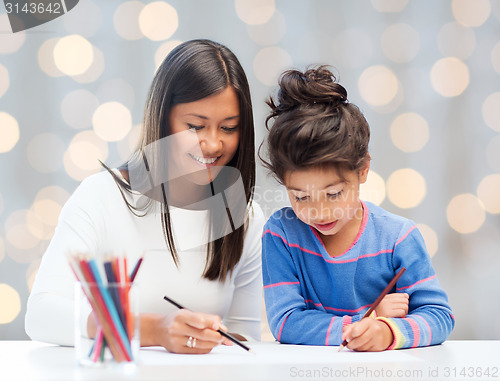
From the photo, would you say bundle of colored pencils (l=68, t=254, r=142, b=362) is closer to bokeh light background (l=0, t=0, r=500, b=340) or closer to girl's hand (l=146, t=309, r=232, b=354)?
girl's hand (l=146, t=309, r=232, b=354)

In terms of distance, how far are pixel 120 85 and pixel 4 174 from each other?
38 centimetres

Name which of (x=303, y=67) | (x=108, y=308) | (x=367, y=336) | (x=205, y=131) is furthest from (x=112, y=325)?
(x=303, y=67)

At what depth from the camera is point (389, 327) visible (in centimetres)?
85

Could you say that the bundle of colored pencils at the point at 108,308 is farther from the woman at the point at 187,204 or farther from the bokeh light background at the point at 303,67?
the bokeh light background at the point at 303,67

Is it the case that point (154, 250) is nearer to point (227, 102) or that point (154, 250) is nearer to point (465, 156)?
point (227, 102)

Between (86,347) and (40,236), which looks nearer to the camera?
(86,347)

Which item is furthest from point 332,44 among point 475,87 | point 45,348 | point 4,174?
point 45,348

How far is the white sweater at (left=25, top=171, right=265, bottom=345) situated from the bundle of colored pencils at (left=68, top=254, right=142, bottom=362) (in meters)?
0.30

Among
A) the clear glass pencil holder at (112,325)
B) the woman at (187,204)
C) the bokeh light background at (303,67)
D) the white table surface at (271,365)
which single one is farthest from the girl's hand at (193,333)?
the bokeh light background at (303,67)

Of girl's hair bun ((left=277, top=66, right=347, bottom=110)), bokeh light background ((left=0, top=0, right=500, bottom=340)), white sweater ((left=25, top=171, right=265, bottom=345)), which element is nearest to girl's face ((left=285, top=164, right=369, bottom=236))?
girl's hair bun ((left=277, top=66, right=347, bottom=110))

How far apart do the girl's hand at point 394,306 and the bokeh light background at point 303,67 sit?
2.27 ft

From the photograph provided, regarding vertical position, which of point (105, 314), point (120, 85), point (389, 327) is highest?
point (120, 85)

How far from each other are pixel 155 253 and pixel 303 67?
2.35 feet

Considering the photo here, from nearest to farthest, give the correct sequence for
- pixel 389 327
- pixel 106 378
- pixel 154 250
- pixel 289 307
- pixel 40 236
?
pixel 106 378
pixel 389 327
pixel 289 307
pixel 154 250
pixel 40 236
